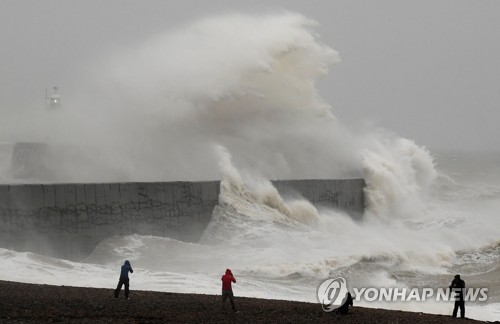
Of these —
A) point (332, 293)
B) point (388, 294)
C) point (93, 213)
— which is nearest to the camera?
point (332, 293)

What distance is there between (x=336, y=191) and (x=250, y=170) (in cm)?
288

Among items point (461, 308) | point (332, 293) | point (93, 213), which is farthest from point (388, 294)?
point (93, 213)

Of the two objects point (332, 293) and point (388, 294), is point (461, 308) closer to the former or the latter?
point (332, 293)

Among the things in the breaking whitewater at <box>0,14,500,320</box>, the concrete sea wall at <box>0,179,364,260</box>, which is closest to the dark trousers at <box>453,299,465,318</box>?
the breaking whitewater at <box>0,14,500,320</box>

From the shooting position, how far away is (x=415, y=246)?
17.6m

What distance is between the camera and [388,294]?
39.1 feet

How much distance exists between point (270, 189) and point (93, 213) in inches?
254

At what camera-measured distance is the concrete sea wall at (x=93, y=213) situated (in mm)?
13547

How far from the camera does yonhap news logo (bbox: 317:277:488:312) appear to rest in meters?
11.0

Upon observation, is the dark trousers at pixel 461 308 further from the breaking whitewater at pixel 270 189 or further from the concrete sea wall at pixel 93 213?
the concrete sea wall at pixel 93 213

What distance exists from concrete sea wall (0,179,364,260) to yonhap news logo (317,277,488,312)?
14.4 feet

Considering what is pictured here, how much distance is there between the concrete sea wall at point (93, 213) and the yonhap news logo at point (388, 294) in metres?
4.38

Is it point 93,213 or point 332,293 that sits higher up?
point 93,213

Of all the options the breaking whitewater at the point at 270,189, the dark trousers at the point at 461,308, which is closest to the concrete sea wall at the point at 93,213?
the breaking whitewater at the point at 270,189
